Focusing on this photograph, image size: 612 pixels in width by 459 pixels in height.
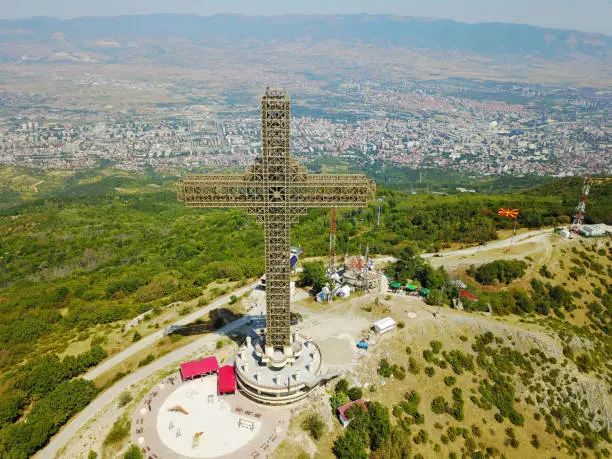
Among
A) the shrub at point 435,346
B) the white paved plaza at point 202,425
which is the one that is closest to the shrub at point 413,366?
the shrub at point 435,346

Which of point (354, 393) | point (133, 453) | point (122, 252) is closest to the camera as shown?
point (133, 453)

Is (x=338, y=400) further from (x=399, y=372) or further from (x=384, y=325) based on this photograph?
(x=384, y=325)

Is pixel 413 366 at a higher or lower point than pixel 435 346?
lower

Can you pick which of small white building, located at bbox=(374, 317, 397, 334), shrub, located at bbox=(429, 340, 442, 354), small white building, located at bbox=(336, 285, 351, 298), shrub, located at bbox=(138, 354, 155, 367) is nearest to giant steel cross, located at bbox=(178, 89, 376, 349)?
small white building, located at bbox=(374, 317, 397, 334)

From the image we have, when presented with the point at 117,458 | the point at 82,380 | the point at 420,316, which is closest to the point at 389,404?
the point at 420,316

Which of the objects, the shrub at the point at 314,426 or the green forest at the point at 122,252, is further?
the green forest at the point at 122,252

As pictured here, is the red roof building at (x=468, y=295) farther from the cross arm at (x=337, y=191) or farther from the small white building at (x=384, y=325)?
the cross arm at (x=337, y=191)

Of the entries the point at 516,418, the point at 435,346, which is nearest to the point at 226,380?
the point at 435,346
